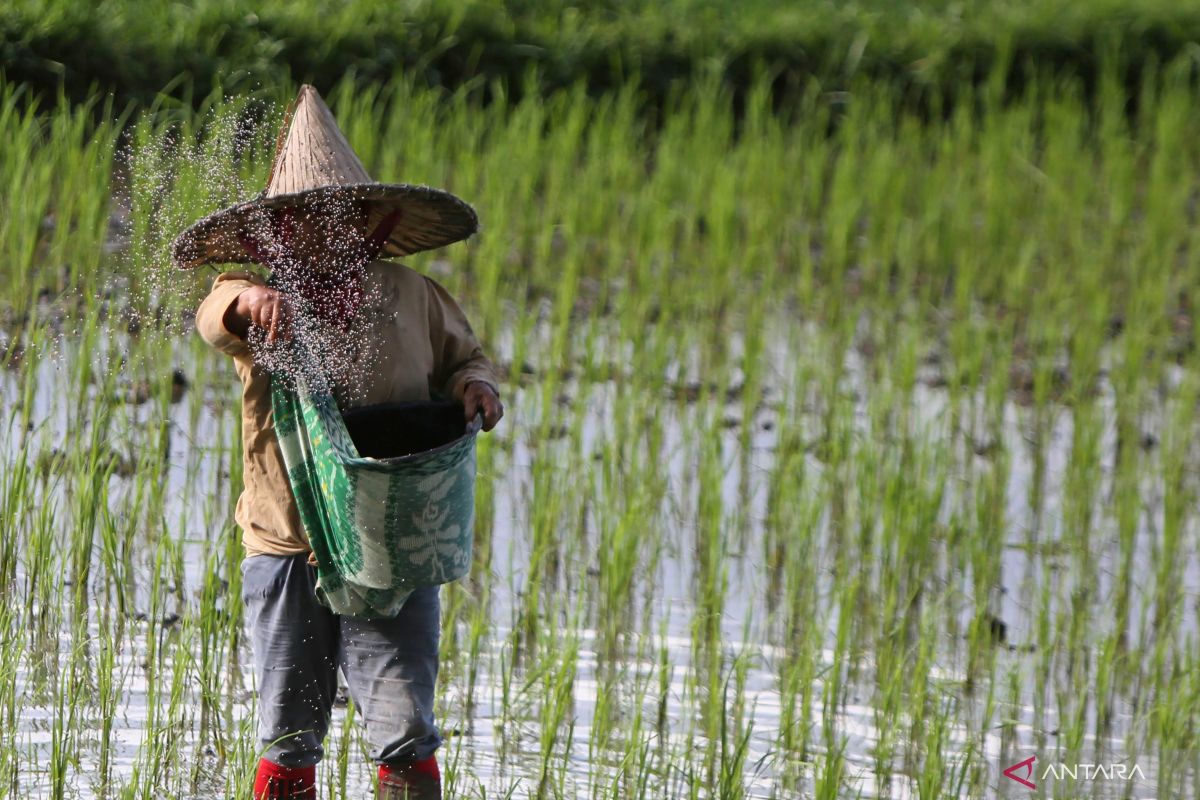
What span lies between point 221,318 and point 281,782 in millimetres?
675

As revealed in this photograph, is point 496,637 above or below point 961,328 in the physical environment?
below

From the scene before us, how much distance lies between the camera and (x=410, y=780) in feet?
7.20

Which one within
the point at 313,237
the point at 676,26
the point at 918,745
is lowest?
the point at 918,745

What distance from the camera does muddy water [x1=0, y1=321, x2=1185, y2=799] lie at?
267cm

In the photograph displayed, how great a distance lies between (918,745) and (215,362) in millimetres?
1963

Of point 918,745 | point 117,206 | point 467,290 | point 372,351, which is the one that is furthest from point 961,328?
point 372,351

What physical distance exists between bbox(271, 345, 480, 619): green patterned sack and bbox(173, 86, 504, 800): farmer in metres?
0.06

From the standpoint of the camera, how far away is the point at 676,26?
691cm

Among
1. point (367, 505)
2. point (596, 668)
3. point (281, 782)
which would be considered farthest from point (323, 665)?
point (596, 668)

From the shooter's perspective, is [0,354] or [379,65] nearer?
[0,354]

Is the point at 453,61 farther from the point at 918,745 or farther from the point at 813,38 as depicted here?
the point at 918,745

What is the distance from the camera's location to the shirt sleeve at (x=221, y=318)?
209 centimetres

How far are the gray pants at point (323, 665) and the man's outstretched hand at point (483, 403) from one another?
0.27 metres

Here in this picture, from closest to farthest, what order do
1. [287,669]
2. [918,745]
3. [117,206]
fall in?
1. [287,669]
2. [918,745]
3. [117,206]
